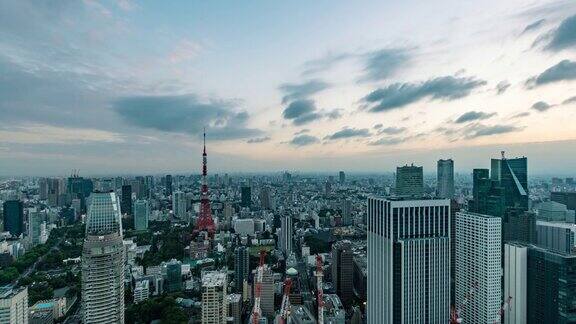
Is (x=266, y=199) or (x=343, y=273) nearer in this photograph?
(x=343, y=273)

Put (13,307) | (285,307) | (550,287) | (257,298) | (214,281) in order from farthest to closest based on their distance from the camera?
(285,307) → (257,298) → (214,281) → (550,287) → (13,307)

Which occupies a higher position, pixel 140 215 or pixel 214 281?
pixel 214 281

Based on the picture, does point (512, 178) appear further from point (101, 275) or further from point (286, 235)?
point (101, 275)

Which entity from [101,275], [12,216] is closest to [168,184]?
[12,216]

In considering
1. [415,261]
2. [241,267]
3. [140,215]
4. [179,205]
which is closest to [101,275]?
[415,261]

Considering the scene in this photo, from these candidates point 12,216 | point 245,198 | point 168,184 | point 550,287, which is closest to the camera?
point 550,287

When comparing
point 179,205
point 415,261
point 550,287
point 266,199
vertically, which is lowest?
point 179,205

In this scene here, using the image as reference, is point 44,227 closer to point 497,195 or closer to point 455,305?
point 455,305
